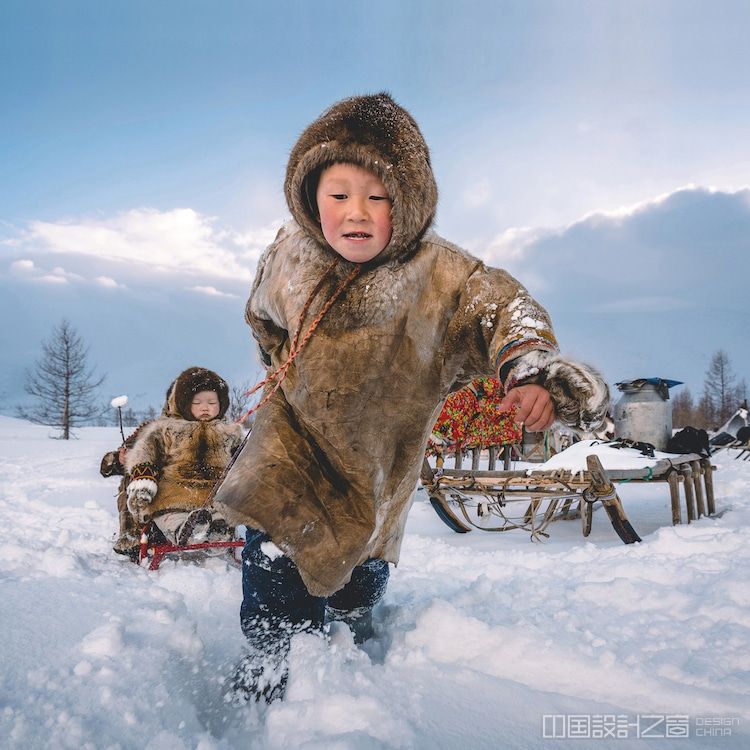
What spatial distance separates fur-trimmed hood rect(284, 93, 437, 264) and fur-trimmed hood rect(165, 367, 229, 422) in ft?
11.5

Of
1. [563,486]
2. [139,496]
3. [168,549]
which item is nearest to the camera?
[168,549]

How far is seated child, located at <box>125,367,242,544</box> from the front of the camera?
4.59 meters

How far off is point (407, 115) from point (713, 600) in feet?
8.46

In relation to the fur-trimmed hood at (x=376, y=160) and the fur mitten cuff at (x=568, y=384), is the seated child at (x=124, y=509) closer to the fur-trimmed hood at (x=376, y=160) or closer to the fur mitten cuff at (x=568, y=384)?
the fur-trimmed hood at (x=376, y=160)

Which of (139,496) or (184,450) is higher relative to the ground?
(184,450)

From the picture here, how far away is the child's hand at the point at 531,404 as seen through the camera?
1.61 meters

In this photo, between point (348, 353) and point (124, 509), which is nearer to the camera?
point (348, 353)

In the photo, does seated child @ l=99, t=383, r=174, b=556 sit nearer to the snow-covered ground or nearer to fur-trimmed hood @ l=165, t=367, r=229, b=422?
fur-trimmed hood @ l=165, t=367, r=229, b=422

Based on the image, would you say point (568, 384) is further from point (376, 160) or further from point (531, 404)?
point (376, 160)

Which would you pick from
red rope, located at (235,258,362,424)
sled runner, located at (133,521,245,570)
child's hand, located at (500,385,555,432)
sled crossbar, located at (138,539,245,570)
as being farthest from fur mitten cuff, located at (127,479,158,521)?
child's hand, located at (500,385,555,432)

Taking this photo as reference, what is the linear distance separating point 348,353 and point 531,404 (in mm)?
625

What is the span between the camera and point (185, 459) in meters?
4.87

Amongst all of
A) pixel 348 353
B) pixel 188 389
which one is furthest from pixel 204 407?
pixel 348 353

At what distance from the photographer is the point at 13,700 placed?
1454mm
